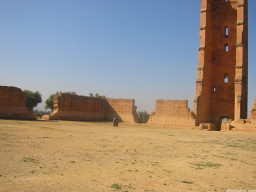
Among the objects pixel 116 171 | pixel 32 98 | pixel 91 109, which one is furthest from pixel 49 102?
pixel 116 171

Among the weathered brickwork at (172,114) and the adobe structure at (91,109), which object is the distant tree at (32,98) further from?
the weathered brickwork at (172,114)

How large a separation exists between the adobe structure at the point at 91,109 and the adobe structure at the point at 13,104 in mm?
4462

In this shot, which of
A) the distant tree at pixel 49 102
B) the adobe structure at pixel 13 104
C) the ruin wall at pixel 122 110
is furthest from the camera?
the distant tree at pixel 49 102

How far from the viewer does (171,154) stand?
440 inches

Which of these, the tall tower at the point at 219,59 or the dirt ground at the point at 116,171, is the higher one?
the tall tower at the point at 219,59

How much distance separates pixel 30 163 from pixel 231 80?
3550 cm

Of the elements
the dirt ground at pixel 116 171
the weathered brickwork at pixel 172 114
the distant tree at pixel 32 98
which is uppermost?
the distant tree at pixel 32 98

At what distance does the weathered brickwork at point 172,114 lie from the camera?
1378 inches

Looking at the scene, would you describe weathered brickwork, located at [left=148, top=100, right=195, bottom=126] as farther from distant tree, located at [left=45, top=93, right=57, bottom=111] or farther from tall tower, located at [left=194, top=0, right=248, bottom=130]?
distant tree, located at [left=45, top=93, right=57, bottom=111]

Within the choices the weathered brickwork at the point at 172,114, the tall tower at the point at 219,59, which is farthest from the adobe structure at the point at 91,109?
the tall tower at the point at 219,59

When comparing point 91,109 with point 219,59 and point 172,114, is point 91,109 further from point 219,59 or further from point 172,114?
point 219,59

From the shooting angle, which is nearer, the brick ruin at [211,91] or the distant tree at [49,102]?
the brick ruin at [211,91]

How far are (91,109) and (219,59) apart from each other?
18899 mm

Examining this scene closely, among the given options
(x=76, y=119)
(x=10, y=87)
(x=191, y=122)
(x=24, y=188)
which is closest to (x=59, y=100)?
(x=76, y=119)
